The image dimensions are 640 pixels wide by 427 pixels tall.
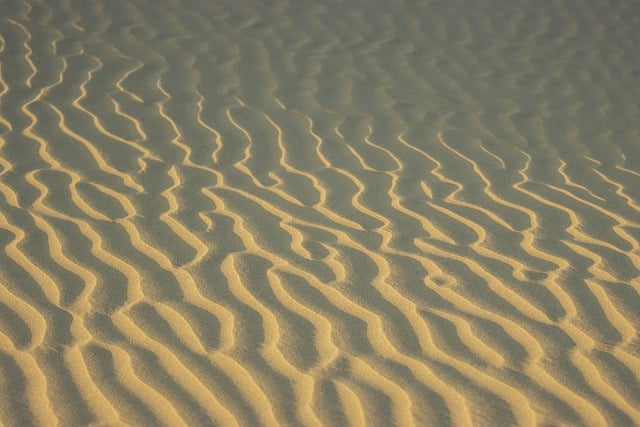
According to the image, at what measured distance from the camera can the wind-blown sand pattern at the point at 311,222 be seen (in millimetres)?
2895

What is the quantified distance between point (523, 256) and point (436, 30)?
14.0 feet

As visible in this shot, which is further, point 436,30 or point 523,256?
point 436,30

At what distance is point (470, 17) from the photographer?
26.6ft

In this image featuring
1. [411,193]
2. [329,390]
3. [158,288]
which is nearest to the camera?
[329,390]

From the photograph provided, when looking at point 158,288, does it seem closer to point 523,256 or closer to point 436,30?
point 523,256

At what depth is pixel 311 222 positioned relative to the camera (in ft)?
13.8

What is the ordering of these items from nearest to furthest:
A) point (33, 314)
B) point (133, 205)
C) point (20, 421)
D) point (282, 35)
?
point (20, 421) < point (33, 314) < point (133, 205) < point (282, 35)

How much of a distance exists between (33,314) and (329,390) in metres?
1.27

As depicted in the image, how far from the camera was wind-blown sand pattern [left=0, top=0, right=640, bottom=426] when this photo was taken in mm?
2895

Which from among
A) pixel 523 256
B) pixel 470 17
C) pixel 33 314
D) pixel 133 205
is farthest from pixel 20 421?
pixel 470 17

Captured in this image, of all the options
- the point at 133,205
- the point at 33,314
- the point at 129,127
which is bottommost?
the point at 33,314

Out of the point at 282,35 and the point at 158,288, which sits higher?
the point at 282,35

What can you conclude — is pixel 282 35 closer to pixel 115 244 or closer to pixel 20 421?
pixel 115 244

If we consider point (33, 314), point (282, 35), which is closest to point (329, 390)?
point (33, 314)
